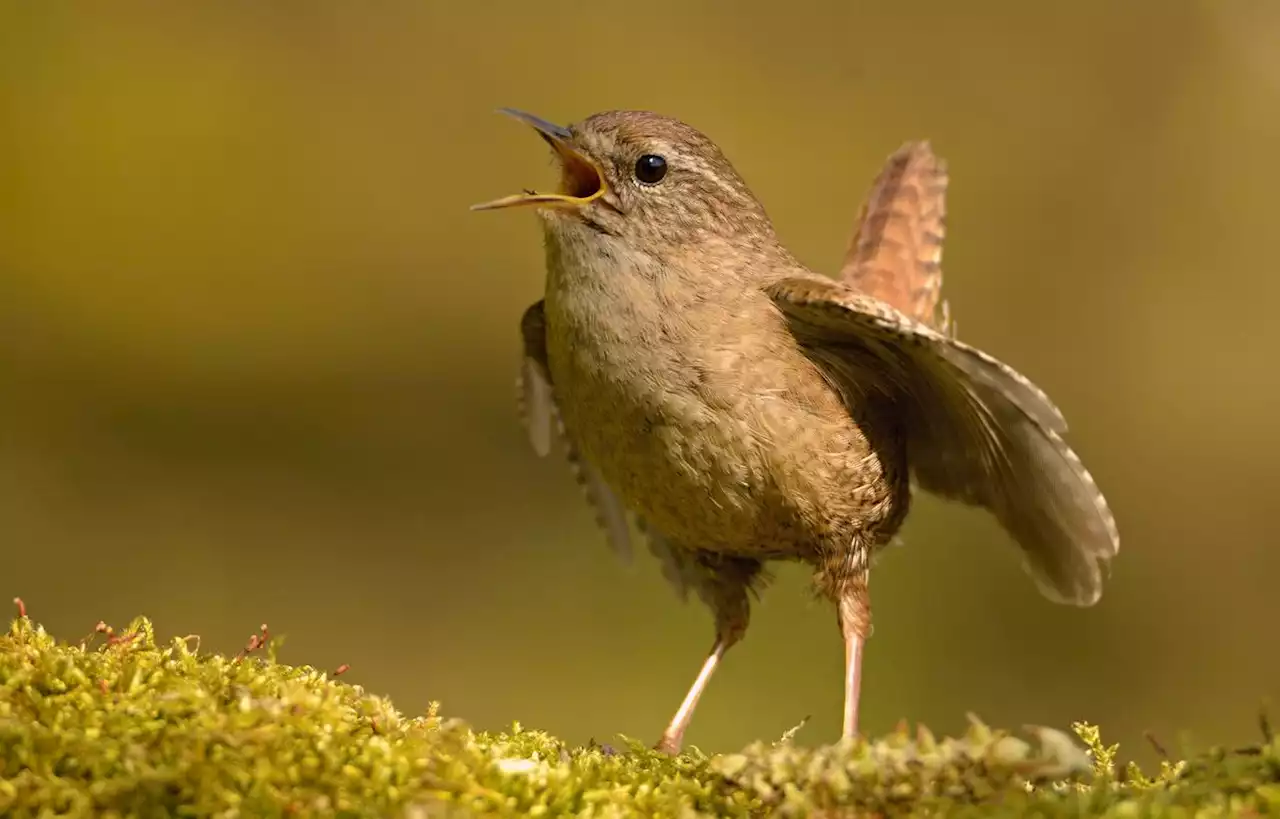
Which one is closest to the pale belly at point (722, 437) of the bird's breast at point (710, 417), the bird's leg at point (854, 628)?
the bird's breast at point (710, 417)

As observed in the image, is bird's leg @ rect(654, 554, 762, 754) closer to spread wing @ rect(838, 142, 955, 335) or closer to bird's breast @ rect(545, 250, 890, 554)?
bird's breast @ rect(545, 250, 890, 554)

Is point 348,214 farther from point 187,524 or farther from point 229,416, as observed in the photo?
point 187,524

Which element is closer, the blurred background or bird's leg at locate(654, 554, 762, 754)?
bird's leg at locate(654, 554, 762, 754)

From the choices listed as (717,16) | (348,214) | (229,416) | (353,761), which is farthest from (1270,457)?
(353,761)

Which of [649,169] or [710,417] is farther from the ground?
[649,169]

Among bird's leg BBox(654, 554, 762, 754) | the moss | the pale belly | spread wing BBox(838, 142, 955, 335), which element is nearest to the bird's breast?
the pale belly

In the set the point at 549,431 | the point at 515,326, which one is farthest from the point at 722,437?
the point at 515,326

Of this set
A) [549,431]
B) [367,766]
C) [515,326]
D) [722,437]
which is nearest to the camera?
[367,766]

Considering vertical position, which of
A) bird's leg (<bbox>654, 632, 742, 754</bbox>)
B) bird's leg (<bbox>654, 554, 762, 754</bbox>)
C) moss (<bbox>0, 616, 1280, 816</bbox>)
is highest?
bird's leg (<bbox>654, 554, 762, 754</bbox>)

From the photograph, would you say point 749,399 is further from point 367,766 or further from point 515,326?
point 515,326
